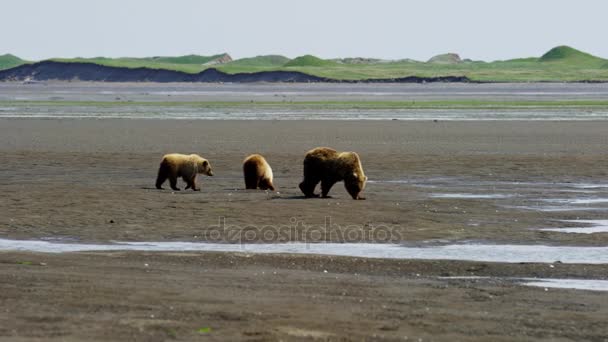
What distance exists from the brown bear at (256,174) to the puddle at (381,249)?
21.6 feet

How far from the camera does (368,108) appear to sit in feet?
209

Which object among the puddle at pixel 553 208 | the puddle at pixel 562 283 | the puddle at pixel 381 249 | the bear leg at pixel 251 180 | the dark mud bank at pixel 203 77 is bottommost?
the dark mud bank at pixel 203 77

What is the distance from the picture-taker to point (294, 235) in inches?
682

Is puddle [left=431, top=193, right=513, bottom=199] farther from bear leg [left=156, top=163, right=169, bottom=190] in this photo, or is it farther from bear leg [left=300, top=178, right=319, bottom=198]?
bear leg [left=156, top=163, right=169, bottom=190]

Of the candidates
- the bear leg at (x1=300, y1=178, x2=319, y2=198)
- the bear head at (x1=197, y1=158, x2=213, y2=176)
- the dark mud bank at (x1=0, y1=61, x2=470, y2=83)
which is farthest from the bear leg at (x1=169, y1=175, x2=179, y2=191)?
the dark mud bank at (x1=0, y1=61, x2=470, y2=83)

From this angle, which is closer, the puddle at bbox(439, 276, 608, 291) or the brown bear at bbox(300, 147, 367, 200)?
the puddle at bbox(439, 276, 608, 291)

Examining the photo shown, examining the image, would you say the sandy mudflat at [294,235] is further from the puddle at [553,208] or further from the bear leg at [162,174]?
the bear leg at [162,174]

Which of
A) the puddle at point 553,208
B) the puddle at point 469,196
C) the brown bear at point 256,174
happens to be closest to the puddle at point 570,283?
the puddle at point 553,208

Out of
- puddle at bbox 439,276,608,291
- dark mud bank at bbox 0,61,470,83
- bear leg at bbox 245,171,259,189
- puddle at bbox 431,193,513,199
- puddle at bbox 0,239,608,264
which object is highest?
puddle at bbox 439,276,608,291

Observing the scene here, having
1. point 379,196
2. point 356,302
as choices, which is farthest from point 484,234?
point 356,302

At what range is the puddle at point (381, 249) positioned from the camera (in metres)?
15.2

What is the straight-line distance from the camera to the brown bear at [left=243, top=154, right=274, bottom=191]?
23.1 meters

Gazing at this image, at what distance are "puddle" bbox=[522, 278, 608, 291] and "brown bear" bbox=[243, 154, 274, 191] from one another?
10360 millimetres

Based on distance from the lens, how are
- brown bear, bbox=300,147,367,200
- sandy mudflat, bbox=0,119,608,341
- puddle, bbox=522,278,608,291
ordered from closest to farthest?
1. sandy mudflat, bbox=0,119,608,341
2. puddle, bbox=522,278,608,291
3. brown bear, bbox=300,147,367,200
